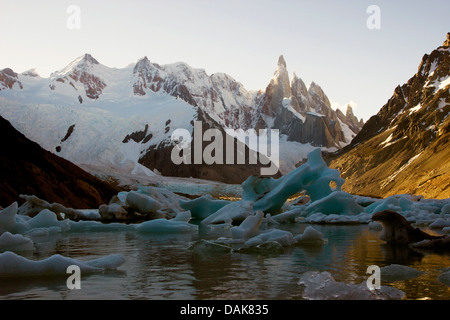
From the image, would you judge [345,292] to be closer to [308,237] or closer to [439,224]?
[308,237]

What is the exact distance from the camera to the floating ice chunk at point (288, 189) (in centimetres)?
3088

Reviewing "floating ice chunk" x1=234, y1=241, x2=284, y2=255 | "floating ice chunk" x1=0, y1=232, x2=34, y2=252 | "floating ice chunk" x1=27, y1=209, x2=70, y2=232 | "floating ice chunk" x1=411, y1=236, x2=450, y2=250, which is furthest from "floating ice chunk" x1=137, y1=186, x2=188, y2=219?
"floating ice chunk" x1=411, y1=236, x2=450, y2=250

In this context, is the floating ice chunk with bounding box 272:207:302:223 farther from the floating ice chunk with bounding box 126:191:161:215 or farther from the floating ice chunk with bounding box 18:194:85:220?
the floating ice chunk with bounding box 18:194:85:220

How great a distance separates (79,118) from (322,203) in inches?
3663

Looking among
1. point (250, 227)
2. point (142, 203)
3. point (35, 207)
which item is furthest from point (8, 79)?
point (250, 227)

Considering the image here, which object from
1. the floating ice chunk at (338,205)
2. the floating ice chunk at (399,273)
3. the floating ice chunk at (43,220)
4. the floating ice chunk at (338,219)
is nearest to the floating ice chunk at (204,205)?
the floating ice chunk at (338,205)

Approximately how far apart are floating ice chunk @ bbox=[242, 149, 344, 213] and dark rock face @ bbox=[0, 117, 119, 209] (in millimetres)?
18479

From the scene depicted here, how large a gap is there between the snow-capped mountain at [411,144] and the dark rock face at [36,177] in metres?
40.4

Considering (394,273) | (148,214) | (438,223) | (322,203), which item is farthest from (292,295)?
(148,214)

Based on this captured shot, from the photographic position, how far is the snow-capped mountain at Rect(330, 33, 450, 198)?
245ft

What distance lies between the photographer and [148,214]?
107 ft

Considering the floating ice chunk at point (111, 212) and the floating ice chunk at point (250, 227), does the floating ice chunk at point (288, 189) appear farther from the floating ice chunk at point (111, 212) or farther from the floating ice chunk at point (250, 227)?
the floating ice chunk at point (250, 227)

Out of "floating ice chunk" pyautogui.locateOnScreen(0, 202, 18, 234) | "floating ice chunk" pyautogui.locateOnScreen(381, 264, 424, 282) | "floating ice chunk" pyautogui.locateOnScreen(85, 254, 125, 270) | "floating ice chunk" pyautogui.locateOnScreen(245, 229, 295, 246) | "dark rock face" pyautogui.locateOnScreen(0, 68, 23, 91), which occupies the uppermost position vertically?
"dark rock face" pyautogui.locateOnScreen(0, 68, 23, 91)
